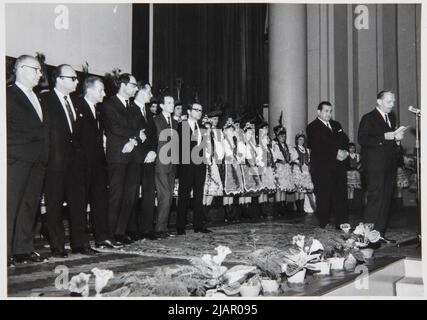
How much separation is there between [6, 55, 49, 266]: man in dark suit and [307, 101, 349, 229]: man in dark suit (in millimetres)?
2587

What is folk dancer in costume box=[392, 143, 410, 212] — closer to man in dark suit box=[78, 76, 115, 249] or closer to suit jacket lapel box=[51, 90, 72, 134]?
man in dark suit box=[78, 76, 115, 249]

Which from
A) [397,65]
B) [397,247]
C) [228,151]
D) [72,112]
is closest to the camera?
[72,112]

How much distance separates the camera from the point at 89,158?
3492mm

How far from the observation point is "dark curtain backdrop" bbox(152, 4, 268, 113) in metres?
6.96

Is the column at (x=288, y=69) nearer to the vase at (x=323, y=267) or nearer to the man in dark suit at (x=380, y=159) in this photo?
the man in dark suit at (x=380, y=159)

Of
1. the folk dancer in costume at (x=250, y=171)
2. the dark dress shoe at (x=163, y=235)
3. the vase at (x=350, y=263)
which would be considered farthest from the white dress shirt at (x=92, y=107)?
the folk dancer in costume at (x=250, y=171)

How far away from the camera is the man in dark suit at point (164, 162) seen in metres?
4.32

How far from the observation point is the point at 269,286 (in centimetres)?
244

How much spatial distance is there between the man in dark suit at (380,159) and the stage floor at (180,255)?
0.29 m

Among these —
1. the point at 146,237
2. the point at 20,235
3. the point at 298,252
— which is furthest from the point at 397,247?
the point at 20,235

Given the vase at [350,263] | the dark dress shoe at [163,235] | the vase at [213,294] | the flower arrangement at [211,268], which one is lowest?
the vase at [213,294]

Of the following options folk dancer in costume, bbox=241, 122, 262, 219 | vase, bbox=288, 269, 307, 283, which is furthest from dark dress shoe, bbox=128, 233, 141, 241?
folk dancer in costume, bbox=241, 122, 262, 219
